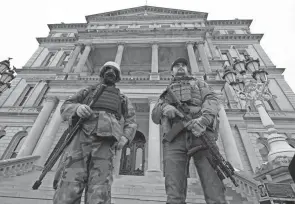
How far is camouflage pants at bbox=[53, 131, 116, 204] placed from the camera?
224 centimetres

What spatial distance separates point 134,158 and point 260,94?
32.3ft

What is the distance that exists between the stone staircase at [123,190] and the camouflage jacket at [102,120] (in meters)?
3.27

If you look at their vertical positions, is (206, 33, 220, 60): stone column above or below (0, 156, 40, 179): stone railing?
above

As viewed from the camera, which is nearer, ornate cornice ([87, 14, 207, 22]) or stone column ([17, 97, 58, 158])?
stone column ([17, 97, 58, 158])

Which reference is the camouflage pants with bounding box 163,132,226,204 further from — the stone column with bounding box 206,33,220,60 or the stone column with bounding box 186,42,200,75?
the stone column with bounding box 206,33,220,60

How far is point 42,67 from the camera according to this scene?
20578mm

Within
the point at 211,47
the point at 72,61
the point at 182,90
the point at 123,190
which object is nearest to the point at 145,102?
the point at 123,190

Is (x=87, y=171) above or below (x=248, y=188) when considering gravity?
below

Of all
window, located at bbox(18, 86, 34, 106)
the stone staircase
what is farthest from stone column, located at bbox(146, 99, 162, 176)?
window, located at bbox(18, 86, 34, 106)

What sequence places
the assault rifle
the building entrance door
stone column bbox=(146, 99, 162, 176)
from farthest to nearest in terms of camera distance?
the building entrance door, stone column bbox=(146, 99, 162, 176), the assault rifle

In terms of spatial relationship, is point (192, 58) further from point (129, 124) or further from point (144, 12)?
point (144, 12)

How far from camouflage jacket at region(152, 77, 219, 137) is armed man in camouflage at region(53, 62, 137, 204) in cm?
57

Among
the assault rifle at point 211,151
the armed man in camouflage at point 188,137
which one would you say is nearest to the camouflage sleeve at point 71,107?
the armed man in camouflage at point 188,137

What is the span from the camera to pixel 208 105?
3.09m
